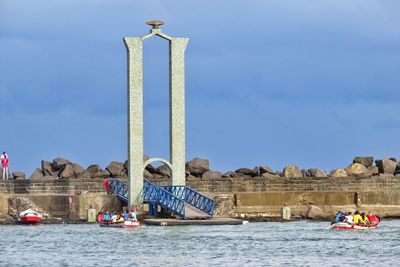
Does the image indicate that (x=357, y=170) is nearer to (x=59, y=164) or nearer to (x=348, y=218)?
(x=348, y=218)

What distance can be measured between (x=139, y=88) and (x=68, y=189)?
6.32 m

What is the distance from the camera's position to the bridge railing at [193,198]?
195 ft

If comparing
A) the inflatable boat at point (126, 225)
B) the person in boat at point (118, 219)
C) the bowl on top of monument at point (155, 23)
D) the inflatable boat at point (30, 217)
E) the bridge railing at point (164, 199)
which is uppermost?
the bowl on top of monument at point (155, 23)

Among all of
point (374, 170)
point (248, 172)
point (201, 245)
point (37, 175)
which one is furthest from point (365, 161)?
point (201, 245)

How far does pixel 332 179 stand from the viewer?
6506 cm

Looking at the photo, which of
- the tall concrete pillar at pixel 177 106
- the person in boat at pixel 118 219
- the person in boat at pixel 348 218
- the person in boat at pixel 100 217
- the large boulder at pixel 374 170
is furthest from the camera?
the large boulder at pixel 374 170

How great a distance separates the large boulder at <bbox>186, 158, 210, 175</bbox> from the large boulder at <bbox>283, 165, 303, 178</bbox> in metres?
3.75

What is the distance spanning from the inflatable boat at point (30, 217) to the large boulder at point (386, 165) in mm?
17494

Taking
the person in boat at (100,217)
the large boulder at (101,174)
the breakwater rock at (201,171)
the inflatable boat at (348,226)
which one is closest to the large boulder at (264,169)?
the breakwater rock at (201,171)

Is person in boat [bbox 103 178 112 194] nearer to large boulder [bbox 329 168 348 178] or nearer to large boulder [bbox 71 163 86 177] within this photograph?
large boulder [bbox 71 163 86 177]

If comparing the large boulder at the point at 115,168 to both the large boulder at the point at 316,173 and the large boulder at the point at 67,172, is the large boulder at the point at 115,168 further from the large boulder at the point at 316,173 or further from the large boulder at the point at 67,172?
the large boulder at the point at 316,173

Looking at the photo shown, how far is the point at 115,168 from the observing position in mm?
67375

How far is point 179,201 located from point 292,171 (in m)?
11.0

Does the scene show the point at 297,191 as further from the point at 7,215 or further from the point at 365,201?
the point at 7,215
